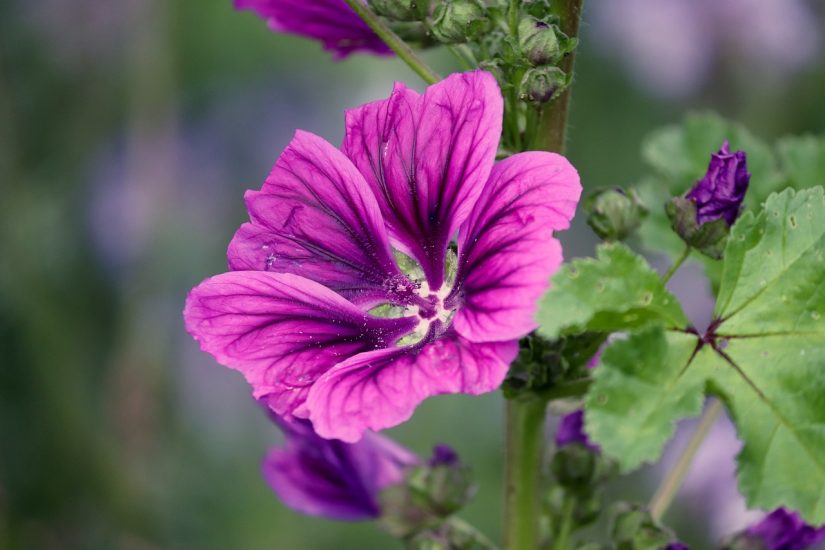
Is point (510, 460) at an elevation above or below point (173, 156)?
below

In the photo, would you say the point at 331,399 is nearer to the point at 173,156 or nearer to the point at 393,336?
the point at 393,336

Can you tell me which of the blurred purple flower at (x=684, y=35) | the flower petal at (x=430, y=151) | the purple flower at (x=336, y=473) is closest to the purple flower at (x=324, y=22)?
the flower petal at (x=430, y=151)

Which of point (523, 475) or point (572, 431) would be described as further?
point (572, 431)

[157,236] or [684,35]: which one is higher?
[684,35]

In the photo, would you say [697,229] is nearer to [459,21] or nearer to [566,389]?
[566,389]

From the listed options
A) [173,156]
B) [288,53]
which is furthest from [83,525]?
[288,53]

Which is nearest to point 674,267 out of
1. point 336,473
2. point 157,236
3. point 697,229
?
point 697,229

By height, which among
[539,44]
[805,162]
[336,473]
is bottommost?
[336,473]

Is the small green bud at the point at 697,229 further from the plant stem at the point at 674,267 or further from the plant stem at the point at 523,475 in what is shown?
the plant stem at the point at 523,475
